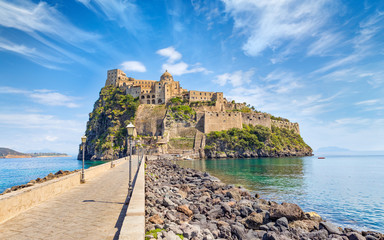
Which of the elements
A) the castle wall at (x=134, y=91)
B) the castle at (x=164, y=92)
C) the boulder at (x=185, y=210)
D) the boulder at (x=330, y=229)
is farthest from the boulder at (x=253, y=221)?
the castle wall at (x=134, y=91)

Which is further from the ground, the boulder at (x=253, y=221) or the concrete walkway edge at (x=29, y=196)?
the concrete walkway edge at (x=29, y=196)

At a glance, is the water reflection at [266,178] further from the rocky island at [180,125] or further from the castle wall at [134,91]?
the castle wall at [134,91]

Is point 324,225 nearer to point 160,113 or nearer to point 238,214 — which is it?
point 238,214

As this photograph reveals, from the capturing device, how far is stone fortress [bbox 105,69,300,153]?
66.3 m

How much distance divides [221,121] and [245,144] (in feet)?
32.6

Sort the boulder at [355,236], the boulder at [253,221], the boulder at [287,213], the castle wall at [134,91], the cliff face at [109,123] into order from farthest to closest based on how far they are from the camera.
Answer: the castle wall at [134,91] → the cliff face at [109,123] → the boulder at [287,213] → the boulder at [253,221] → the boulder at [355,236]

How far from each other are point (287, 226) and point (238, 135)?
192 feet

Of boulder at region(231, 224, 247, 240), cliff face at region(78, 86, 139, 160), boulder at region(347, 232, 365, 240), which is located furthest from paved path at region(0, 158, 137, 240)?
cliff face at region(78, 86, 139, 160)

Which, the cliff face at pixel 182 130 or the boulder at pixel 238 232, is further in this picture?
the cliff face at pixel 182 130

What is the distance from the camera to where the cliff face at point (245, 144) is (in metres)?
63.5

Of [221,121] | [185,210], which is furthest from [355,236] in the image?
[221,121]

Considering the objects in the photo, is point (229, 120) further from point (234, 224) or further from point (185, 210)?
point (234, 224)

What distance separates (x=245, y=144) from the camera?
213ft

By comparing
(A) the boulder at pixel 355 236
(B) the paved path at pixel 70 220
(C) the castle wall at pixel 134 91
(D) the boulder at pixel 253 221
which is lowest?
(A) the boulder at pixel 355 236
